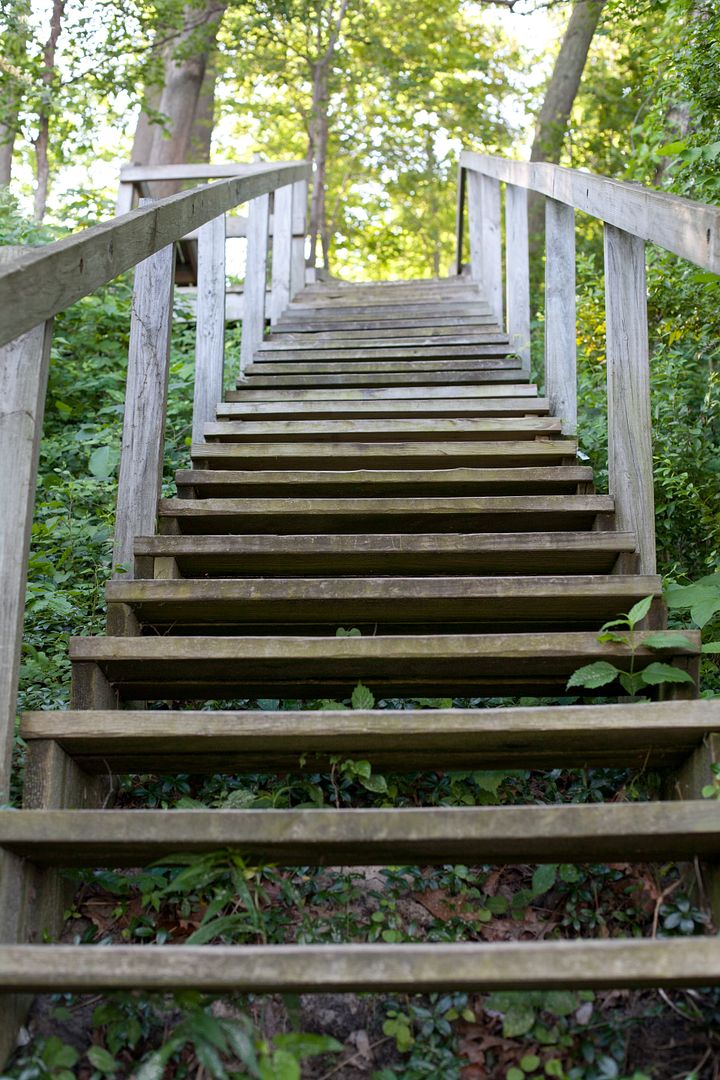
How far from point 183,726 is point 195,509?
3.90 ft

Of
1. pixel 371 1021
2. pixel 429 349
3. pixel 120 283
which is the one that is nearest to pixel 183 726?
pixel 371 1021

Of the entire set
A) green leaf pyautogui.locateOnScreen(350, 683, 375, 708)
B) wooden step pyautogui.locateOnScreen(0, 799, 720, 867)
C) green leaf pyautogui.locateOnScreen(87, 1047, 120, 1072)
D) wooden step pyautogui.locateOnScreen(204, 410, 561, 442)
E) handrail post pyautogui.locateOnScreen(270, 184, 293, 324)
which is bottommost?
green leaf pyautogui.locateOnScreen(87, 1047, 120, 1072)

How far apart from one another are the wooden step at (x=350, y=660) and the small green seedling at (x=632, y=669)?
23mm

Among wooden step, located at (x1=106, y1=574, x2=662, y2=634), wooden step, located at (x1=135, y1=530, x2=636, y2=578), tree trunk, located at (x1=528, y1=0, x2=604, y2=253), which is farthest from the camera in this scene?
tree trunk, located at (x1=528, y1=0, x2=604, y2=253)

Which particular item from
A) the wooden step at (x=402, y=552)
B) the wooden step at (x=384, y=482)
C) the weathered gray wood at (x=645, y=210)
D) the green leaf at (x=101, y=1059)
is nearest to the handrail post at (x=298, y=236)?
the weathered gray wood at (x=645, y=210)

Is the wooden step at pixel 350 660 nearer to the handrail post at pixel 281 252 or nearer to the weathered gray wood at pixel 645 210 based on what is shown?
the weathered gray wood at pixel 645 210

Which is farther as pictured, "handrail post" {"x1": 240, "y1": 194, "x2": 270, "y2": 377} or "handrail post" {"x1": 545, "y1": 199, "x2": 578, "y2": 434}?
"handrail post" {"x1": 240, "y1": 194, "x2": 270, "y2": 377}

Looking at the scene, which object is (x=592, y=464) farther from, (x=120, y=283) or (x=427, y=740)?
(x=120, y=283)

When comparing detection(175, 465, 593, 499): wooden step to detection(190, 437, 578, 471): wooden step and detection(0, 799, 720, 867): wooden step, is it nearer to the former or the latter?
detection(190, 437, 578, 471): wooden step

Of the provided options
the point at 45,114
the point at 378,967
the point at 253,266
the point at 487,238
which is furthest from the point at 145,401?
the point at 45,114

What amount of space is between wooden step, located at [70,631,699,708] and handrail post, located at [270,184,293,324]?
4.42 metres

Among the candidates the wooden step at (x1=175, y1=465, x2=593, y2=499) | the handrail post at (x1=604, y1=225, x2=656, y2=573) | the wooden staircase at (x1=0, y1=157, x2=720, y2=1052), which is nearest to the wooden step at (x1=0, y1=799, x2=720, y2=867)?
the wooden staircase at (x1=0, y1=157, x2=720, y2=1052)

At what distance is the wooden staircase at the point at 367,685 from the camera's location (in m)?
1.54

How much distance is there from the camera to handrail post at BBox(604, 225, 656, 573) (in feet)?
9.27
